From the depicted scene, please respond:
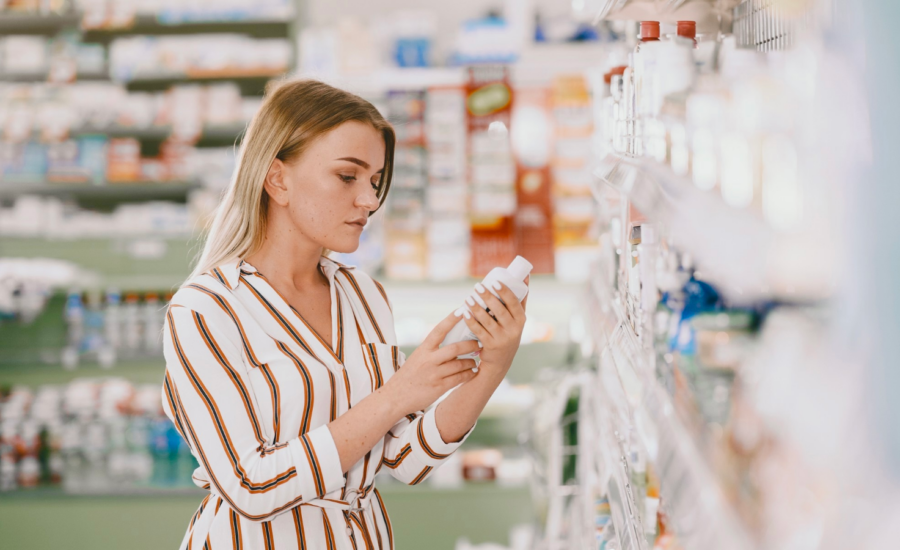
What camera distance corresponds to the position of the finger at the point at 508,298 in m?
1.30

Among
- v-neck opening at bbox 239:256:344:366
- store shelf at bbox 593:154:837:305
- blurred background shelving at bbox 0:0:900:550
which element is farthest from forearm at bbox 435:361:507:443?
blurred background shelving at bbox 0:0:900:550

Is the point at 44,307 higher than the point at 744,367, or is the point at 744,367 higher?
the point at 744,367

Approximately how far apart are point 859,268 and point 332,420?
3.84 ft

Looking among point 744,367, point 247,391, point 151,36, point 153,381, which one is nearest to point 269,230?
point 247,391

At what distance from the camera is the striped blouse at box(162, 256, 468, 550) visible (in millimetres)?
1305

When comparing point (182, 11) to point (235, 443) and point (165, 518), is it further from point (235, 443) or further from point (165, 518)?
point (235, 443)

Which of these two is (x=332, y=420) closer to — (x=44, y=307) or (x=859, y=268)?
(x=859, y=268)

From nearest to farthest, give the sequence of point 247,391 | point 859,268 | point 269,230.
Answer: point 859,268, point 247,391, point 269,230

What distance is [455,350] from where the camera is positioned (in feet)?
4.45

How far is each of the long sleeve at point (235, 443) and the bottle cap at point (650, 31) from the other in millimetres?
798

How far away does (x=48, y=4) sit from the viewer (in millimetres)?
4191

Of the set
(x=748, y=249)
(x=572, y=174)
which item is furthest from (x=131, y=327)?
(x=748, y=249)

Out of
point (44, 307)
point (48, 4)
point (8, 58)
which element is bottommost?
point (44, 307)

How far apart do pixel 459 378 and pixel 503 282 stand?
0.66ft
